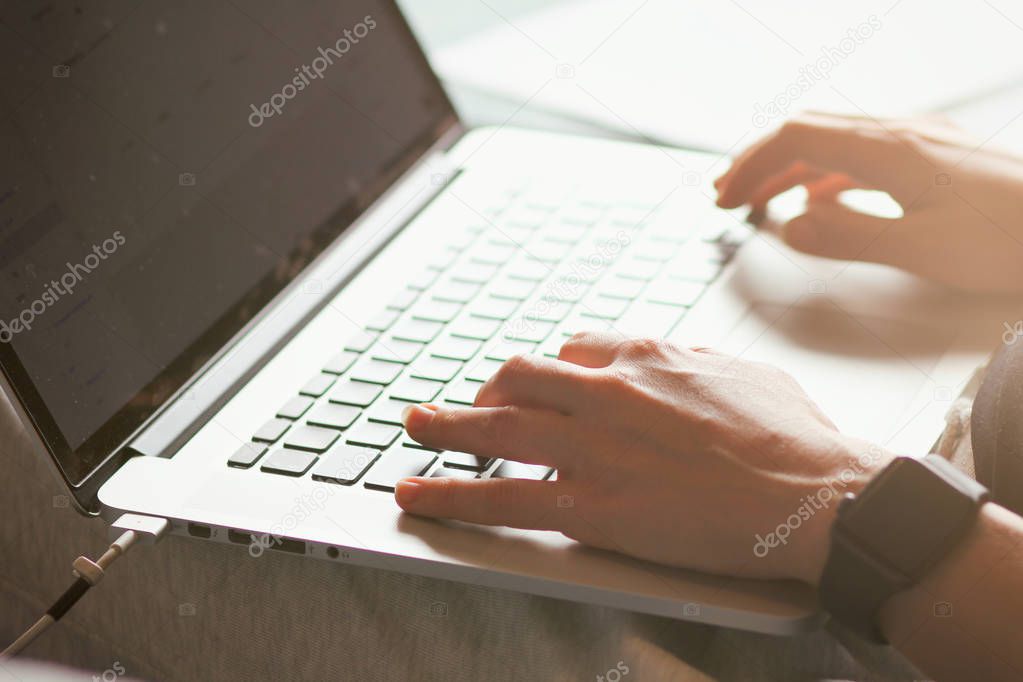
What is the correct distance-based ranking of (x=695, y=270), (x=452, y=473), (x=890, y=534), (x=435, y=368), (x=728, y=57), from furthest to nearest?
(x=728, y=57), (x=695, y=270), (x=435, y=368), (x=452, y=473), (x=890, y=534)

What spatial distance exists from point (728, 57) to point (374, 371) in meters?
1.00

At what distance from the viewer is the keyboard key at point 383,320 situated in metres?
0.78

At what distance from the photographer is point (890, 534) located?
529mm

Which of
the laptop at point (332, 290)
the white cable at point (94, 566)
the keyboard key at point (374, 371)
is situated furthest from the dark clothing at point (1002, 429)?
the white cable at point (94, 566)

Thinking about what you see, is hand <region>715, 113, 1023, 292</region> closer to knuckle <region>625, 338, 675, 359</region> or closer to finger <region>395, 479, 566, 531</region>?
knuckle <region>625, 338, 675, 359</region>

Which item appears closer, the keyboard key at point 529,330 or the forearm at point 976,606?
the forearm at point 976,606

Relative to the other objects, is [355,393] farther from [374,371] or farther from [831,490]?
[831,490]

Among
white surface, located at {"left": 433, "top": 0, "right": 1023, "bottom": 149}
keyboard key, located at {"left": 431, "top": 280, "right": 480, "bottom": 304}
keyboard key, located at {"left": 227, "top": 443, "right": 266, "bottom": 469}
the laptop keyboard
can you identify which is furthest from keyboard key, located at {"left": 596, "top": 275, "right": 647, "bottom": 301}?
white surface, located at {"left": 433, "top": 0, "right": 1023, "bottom": 149}

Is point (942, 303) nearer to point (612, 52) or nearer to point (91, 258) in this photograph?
point (91, 258)

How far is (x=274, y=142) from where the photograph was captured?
0.80m

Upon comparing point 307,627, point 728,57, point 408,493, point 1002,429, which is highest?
point 728,57

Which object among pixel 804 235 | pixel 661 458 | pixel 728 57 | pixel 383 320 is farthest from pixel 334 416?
pixel 728 57

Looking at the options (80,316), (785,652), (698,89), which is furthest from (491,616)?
(698,89)

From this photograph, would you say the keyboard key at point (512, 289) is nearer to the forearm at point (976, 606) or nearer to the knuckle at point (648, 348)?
the knuckle at point (648, 348)
